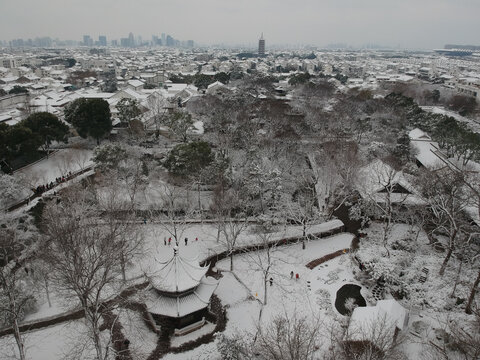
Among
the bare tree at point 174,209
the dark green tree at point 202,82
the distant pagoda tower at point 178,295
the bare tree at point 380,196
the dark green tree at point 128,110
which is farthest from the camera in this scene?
the dark green tree at point 202,82

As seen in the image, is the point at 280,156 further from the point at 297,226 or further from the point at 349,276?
the point at 349,276

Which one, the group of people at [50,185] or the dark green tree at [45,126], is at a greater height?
the dark green tree at [45,126]

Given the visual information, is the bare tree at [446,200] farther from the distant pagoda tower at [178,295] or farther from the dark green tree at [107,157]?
the dark green tree at [107,157]

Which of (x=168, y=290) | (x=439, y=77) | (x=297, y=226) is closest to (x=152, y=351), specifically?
(x=168, y=290)

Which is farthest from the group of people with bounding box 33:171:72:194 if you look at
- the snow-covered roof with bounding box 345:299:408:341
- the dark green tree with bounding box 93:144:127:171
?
the snow-covered roof with bounding box 345:299:408:341

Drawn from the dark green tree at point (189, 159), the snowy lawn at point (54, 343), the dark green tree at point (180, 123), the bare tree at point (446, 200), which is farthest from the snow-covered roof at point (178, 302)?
the dark green tree at point (180, 123)

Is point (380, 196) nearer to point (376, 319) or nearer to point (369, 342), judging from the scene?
point (376, 319)

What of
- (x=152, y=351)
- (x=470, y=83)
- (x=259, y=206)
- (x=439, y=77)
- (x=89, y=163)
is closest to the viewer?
(x=152, y=351)
